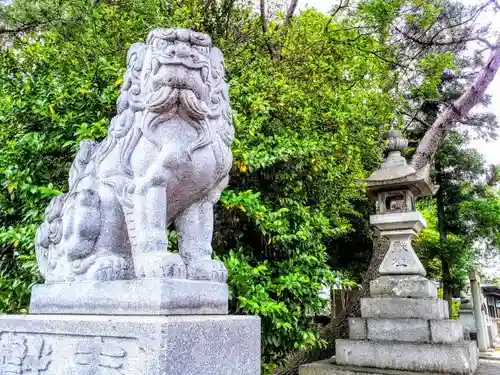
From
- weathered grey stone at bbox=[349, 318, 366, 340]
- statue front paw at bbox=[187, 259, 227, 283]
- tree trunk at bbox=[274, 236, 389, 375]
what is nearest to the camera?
statue front paw at bbox=[187, 259, 227, 283]

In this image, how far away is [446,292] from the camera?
36.2 ft

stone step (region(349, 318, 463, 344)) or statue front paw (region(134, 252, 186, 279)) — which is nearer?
statue front paw (region(134, 252, 186, 279))

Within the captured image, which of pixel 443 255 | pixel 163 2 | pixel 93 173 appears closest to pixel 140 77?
pixel 93 173

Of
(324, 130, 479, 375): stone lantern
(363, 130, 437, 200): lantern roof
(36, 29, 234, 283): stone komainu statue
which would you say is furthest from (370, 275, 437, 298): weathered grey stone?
(36, 29, 234, 283): stone komainu statue

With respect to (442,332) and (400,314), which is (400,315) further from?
(442,332)

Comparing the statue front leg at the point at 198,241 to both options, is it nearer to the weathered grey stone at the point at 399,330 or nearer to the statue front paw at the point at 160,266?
the statue front paw at the point at 160,266

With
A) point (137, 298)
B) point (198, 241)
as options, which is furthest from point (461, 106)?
point (137, 298)

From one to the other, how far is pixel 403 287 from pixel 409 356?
3.09 feet

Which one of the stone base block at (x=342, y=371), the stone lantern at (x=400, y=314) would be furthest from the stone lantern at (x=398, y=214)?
the stone base block at (x=342, y=371)

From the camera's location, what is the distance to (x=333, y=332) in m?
6.35

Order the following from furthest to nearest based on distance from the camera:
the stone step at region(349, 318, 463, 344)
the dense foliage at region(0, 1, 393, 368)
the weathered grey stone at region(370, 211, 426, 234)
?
the weathered grey stone at region(370, 211, 426, 234)
the stone step at region(349, 318, 463, 344)
the dense foliage at region(0, 1, 393, 368)

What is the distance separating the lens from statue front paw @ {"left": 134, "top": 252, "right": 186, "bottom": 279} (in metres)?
1.78

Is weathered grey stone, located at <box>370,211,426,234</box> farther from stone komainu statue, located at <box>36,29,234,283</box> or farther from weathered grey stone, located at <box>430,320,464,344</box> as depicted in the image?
stone komainu statue, located at <box>36,29,234,283</box>

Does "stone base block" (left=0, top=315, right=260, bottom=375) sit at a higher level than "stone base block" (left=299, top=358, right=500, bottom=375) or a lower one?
higher
